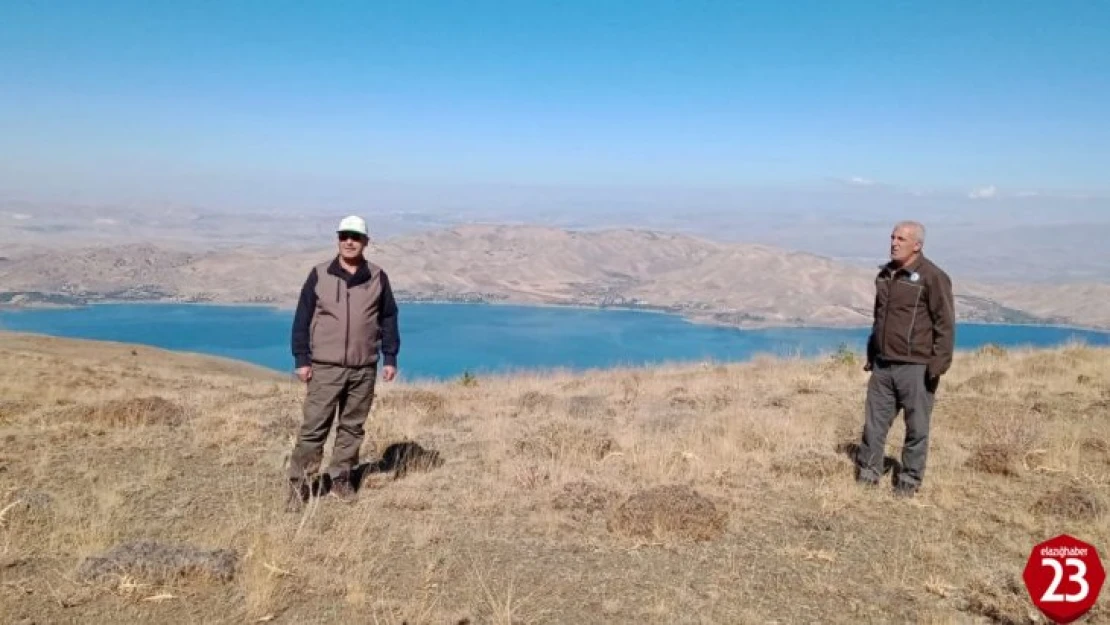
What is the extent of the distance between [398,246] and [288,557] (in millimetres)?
169448

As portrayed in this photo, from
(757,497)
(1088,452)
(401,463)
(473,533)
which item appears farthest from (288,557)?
(1088,452)

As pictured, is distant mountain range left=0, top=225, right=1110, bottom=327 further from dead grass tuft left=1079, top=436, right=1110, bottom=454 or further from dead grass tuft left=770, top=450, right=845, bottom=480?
dead grass tuft left=770, top=450, right=845, bottom=480

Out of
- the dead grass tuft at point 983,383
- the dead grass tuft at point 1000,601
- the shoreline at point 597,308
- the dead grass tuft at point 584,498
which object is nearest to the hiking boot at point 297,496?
the dead grass tuft at point 584,498

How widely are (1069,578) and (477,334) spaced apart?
86.2 meters

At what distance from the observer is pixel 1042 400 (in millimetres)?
10055

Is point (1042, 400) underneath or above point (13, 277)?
above

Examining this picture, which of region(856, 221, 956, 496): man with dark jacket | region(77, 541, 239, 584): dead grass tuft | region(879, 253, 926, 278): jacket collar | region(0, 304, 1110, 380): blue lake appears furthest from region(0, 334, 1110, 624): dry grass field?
region(0, 304, 1110, 380): blue lake

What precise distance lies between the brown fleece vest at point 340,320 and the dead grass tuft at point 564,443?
2507mm

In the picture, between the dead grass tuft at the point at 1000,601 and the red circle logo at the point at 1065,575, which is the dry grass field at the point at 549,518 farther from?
the red circle logo at the point at 1065,575

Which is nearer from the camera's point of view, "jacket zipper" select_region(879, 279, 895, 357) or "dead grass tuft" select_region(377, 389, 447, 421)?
"jacket zipper" select_region(879, 279, 895, 357)

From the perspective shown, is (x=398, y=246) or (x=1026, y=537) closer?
(x=1026, y=537)

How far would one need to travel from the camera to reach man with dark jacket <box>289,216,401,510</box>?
5.51 meters

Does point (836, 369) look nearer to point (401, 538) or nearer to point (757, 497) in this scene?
point (757, 497)

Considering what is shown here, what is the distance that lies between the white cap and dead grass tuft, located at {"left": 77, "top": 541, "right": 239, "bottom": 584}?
2.47 m
